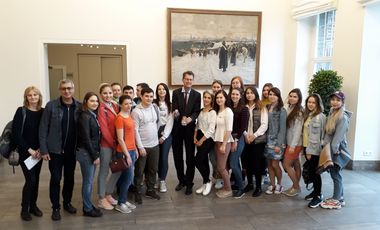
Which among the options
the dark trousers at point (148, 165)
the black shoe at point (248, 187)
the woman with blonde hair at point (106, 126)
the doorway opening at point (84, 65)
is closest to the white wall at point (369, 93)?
the black shoe at point (248, 187)

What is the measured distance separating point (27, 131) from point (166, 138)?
158cm

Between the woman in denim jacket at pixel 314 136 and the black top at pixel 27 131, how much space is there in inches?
117

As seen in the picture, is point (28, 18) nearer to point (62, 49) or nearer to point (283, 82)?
point (62, 49)

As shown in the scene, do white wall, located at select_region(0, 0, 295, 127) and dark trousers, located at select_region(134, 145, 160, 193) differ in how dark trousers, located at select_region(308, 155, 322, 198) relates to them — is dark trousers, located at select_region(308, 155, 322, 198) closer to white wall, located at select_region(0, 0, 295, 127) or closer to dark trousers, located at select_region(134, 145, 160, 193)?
dark trousers, located at select_region(134, 145, 160, 193)

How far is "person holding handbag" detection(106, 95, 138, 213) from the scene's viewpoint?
320 centimetres

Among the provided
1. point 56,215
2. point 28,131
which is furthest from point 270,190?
point 28,131

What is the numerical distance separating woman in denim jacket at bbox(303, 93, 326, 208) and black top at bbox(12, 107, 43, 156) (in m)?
2.98

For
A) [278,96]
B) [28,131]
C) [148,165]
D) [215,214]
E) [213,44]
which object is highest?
[213,44]

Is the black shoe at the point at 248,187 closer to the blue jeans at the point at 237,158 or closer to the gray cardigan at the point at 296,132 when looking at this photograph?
the blue jeans at the point at 237,158

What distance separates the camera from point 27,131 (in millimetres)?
3012

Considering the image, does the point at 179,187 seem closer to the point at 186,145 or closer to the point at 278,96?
the point at 186,145

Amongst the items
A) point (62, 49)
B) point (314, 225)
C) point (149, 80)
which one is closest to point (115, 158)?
point (314, 225)

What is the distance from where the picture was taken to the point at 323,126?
356 centimetres

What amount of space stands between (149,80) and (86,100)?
11.4ft
